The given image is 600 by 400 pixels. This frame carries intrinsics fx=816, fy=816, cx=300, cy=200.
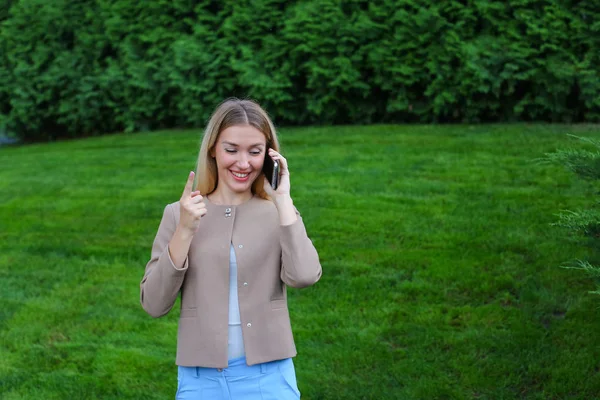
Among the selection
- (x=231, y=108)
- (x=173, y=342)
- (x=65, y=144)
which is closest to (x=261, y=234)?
(x=231, y=108)

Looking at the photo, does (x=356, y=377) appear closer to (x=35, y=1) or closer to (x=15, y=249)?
(x=15, y=249)

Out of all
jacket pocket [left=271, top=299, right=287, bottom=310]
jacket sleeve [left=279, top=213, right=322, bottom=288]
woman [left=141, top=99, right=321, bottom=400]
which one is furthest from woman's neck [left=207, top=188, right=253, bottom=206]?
jacket pocket [left=271, top=299, right=287, bottom=310]

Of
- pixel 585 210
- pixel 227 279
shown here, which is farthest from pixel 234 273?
pixel 585 210

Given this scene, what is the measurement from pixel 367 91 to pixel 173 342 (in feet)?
15.0

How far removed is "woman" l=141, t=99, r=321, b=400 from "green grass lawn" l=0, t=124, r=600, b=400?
5.41 feet

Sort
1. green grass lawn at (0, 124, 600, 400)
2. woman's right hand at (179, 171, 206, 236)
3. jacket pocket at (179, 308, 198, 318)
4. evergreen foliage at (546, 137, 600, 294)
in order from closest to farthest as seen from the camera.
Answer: woman's right hand at (179, 171, 206, 236) < jacket pocket at (179, 308, 198, 318) < evergreen foliage at (546, 137, 600, 294) < green grass lawn at (0, 124, 600, 400)

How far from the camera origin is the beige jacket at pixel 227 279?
8.17ft

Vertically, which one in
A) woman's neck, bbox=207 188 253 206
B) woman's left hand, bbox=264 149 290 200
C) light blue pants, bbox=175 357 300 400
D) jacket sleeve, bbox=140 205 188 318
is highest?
woman's left hand, bbox=264 149 290 200

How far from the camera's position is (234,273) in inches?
101

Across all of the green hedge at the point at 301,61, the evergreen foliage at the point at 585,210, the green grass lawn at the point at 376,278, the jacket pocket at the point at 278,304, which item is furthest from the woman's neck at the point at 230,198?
the green hedge at the point at 301,61

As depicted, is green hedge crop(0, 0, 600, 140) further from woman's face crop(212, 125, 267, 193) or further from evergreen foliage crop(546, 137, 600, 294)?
woman's face crop(212, 125, 267, 193)

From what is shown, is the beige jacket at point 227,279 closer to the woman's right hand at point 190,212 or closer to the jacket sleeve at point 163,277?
the jacket sleeve at point 163,277

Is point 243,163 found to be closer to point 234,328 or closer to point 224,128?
point 224,128

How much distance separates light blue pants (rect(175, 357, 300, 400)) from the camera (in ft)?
8.23
